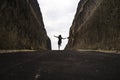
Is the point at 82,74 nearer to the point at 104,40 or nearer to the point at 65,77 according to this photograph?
the point at 65,77

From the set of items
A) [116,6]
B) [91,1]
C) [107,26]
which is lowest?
[107,26]

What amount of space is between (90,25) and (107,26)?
11415 millimetres

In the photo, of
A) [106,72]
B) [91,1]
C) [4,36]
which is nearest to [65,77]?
[106,72]

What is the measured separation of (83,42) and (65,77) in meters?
45.0

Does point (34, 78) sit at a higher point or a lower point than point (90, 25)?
lower

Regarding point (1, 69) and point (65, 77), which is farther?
point (1, 69)

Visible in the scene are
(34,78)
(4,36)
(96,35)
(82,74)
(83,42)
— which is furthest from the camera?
(83,42)

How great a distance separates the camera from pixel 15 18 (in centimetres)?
3319

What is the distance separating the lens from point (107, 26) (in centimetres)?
3638

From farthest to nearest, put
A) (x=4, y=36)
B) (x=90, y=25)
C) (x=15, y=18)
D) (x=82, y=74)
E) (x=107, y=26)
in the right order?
(x=90, y=25) < (x=107, y=26) < (x=15, y=18) < (x=4, y=36) < (x=82, y=74)

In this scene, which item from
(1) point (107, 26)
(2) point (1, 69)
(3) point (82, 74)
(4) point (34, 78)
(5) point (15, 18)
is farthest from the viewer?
(1) point (107, 26)

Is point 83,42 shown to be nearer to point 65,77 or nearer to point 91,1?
point 91,1

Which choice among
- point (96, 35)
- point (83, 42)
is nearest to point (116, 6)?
point (96, 35)

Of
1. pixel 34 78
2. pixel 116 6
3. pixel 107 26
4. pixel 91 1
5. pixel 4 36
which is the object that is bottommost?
pixel 34 78
